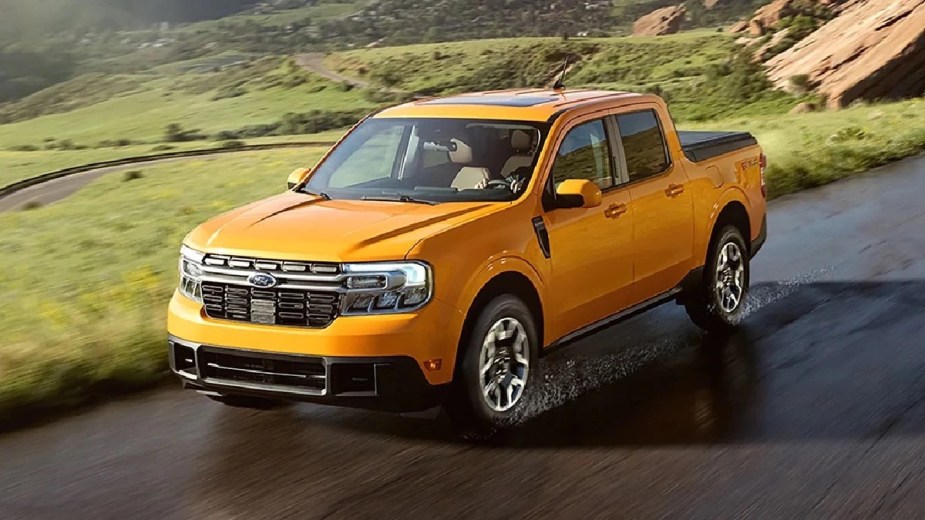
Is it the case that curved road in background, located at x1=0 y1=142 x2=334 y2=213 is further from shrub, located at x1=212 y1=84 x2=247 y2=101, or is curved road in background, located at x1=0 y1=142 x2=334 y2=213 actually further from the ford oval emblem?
the ford oval emblem

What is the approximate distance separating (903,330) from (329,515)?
186 inches

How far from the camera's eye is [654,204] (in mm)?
7395

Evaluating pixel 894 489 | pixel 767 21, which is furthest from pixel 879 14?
pixel 894 489

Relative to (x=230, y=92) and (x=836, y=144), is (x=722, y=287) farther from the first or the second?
(x=230, y=92)

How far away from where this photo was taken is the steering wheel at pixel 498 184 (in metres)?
6.58

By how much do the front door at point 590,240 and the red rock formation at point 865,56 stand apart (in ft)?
127

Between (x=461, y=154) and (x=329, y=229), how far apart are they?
1.24 m

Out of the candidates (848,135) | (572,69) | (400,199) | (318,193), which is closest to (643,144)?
(400,199)

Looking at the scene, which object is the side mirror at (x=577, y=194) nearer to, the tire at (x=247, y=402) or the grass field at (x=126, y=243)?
the tire at (x=247, y=402)

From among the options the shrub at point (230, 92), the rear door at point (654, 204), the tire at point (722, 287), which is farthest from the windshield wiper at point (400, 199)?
the shrub at point (230, 92)

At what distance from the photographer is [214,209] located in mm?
29328

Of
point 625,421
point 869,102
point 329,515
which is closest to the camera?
point 329,515

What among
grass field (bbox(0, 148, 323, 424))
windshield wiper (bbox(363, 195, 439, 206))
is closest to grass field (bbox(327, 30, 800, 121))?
grass field (bbox(0, 148, 323, 424))

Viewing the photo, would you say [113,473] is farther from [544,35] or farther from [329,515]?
[544,35]
